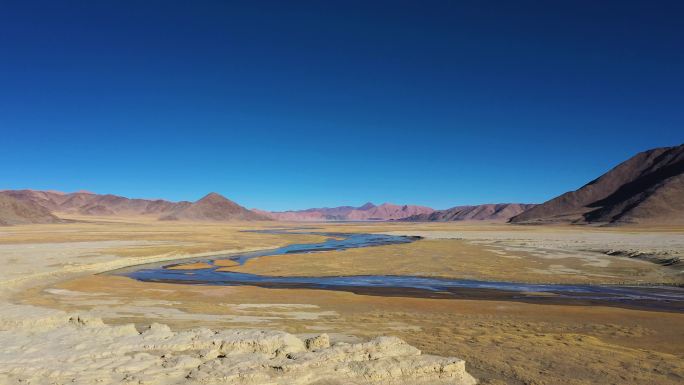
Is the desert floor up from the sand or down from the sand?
down

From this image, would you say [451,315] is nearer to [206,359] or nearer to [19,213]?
[206,359]

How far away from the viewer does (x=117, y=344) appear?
1028 centimetres

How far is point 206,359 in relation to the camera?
9.52 meters

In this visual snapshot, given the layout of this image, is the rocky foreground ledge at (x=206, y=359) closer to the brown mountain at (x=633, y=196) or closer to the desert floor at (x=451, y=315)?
the desert floor at (x=451, y=315)

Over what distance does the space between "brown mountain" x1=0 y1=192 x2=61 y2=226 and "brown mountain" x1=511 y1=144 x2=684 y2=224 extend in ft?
525

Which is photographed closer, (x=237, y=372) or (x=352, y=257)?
(x=237, y=372)

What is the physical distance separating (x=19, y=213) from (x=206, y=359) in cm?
15889

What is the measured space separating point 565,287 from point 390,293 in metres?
9.52

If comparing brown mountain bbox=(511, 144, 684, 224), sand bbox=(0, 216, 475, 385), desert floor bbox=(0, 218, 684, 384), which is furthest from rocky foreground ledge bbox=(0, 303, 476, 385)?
brown mountain bbox=(511, 144, 684, 224)

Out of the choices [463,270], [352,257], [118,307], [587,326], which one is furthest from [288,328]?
[352,257]

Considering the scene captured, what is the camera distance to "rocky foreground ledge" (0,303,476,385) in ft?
27.8

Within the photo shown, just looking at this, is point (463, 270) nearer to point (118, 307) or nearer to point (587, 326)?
point (587, 326)

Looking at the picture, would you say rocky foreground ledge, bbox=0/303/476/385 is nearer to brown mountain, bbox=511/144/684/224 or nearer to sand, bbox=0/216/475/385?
sand, bbox=0/216/475/385

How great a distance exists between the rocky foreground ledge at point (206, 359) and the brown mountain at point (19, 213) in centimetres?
13342
